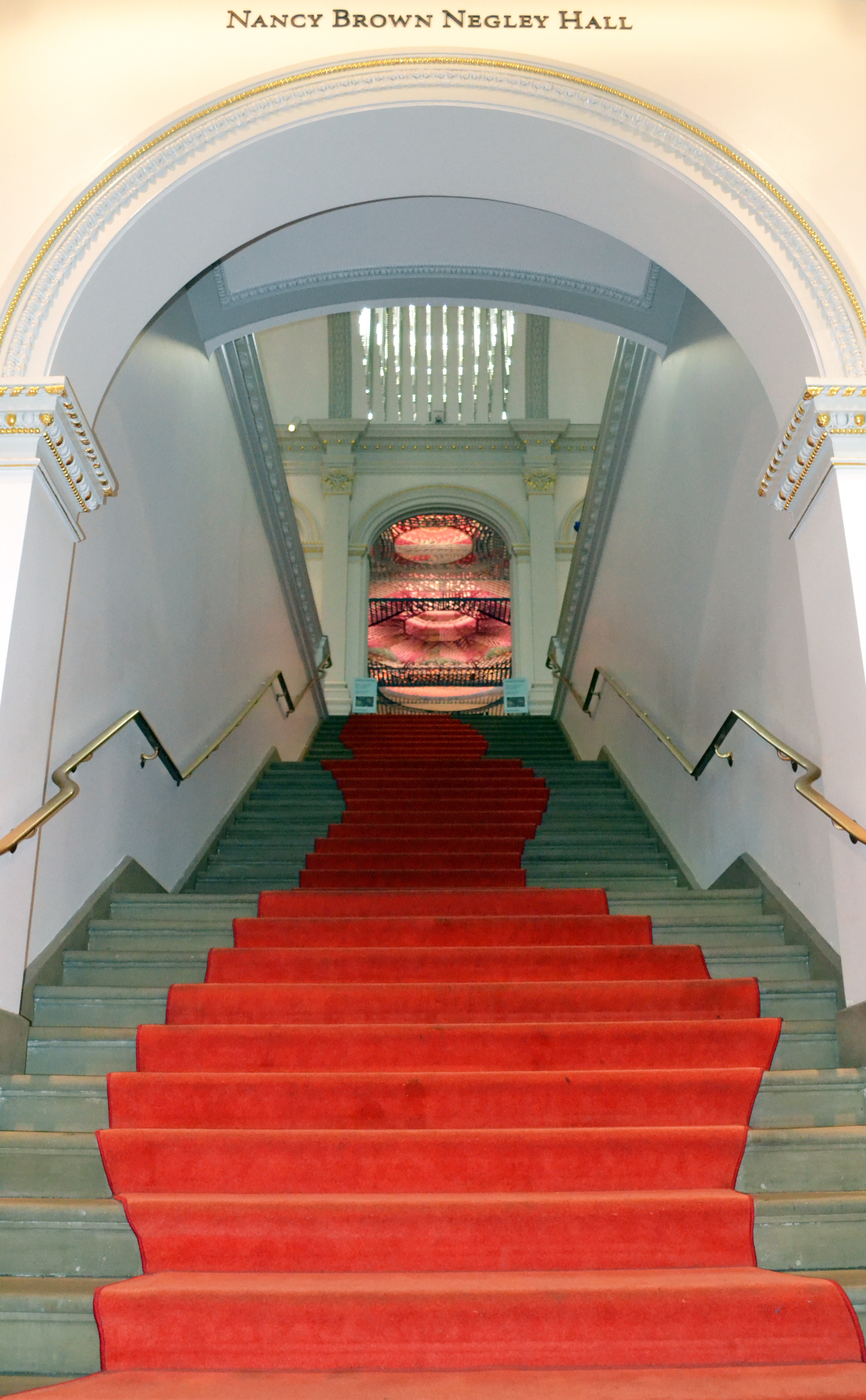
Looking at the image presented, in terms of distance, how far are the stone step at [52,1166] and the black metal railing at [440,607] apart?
1227cm

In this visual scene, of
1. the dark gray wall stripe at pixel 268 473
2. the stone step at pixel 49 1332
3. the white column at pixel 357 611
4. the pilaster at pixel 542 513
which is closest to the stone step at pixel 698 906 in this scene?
the stone step at pixel 49 1332

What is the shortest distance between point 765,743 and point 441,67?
2914 millimetres

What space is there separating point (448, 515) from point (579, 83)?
1086cm

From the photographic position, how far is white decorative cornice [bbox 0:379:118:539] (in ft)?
10.8

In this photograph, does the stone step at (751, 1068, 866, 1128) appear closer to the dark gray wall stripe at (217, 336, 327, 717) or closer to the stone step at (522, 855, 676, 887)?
the stone step at (522, 855, 676, 887)

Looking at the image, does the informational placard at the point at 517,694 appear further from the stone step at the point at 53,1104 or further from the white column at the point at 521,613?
the stone step at the point at 53,1104

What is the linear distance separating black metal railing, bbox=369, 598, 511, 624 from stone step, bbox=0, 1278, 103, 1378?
503 inches

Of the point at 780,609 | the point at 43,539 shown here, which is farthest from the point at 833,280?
the point at 43,539

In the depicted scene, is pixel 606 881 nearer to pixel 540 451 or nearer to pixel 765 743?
pixel 765 743

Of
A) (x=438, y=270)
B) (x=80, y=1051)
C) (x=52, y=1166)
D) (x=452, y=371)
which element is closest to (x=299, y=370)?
(x=452, y=371)

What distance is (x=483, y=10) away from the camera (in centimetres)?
403

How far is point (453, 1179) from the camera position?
2.60 meters

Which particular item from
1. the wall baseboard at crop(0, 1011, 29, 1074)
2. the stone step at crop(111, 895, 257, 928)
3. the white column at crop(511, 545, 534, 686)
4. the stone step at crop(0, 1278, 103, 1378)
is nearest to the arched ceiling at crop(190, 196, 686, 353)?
the stone step at crop(111, 895, 257, 928)

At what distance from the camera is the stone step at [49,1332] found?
2.15m
